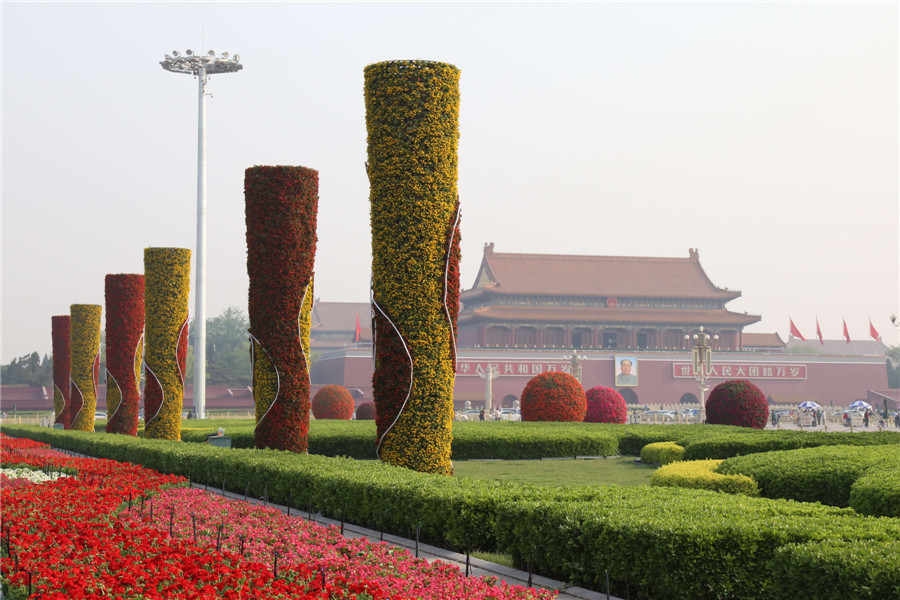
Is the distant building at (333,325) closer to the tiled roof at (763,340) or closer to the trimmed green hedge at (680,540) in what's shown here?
the tiled roof at (763,340)

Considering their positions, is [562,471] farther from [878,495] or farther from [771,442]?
[878,495]

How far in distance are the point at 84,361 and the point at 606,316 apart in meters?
35.7

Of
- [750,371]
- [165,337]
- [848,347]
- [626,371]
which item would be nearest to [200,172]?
[165,337]

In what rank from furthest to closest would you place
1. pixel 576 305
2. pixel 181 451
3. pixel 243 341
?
pixel 243 341 → pixel 576 305 → pixel 181 451

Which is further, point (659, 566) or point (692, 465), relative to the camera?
point (692, 465)

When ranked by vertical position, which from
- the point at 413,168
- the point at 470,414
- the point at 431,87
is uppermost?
the point at 431,87

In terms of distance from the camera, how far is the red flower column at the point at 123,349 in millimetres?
21406

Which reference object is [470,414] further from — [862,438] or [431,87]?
[431,87]

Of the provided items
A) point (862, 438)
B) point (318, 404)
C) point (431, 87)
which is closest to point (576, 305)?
point (318, 404)

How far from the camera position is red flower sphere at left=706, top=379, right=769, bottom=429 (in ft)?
70.1

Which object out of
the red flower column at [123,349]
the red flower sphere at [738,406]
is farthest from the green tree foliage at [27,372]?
the red flower sphere at [738,406]

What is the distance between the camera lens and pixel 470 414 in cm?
4306

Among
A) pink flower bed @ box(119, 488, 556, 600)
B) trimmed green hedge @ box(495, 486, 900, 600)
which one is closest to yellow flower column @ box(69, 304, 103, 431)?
pink flower bed @ box(119, 488, 556, 600)

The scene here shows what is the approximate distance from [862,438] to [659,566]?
32.6 feet
